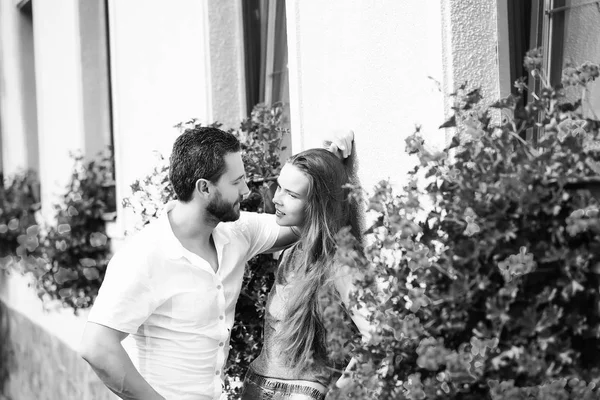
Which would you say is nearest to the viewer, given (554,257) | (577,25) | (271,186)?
(554,257)

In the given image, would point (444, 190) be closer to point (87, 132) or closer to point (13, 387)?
point (87, 132)

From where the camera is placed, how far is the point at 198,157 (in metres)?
3.31

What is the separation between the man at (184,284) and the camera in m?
3.13

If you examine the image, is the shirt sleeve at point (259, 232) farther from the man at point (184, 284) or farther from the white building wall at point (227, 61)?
the white building wall at point (227, 61)

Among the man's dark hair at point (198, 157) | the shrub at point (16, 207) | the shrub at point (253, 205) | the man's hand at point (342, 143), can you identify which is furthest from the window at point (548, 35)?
the shrub at point (16, 207)

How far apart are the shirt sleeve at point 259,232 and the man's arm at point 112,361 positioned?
2.40ft

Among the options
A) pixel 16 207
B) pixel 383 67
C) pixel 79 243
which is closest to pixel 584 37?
pixel 383 67

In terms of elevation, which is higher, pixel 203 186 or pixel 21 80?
pixel 21 80

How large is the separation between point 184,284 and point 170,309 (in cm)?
10

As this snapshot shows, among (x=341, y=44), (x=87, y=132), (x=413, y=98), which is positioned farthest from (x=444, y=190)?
(x=87, y=132)

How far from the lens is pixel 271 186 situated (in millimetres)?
4062

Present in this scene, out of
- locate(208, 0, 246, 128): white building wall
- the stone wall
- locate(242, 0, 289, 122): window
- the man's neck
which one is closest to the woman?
the man's neck

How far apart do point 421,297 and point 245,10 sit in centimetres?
317

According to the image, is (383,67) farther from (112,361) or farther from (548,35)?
(112,361)
